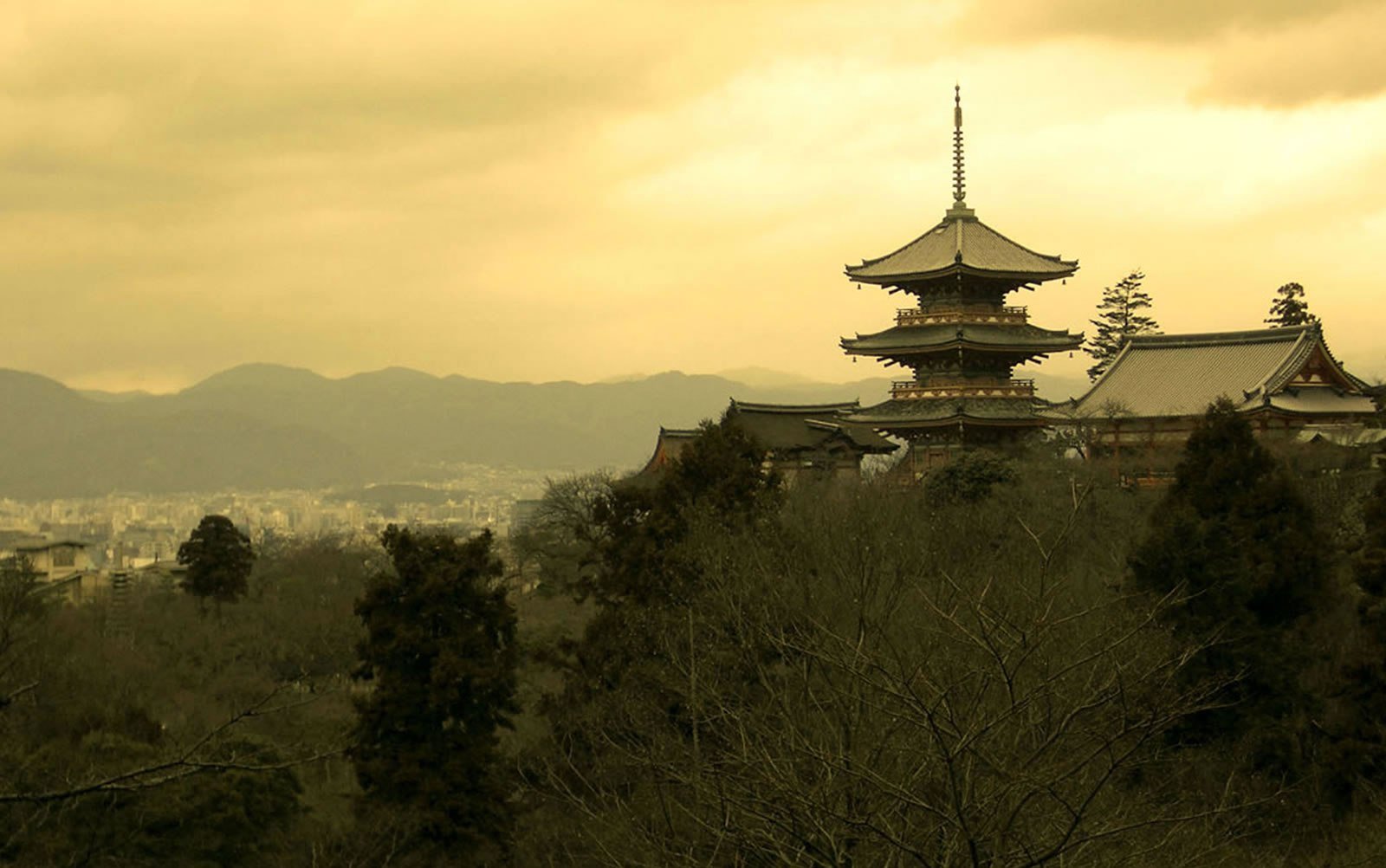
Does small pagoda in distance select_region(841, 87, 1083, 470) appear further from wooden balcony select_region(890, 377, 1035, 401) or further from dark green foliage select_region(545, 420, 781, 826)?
dark green foliage select_region(545, 420, 781, 826)

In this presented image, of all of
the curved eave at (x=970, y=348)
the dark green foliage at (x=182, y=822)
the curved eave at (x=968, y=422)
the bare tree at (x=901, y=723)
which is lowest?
the dark green foliage at (x=182, y=822)

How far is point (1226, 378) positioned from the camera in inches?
1476

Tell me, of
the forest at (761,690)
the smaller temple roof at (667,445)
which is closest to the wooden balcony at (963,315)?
the smaller temple roof at (667,445)

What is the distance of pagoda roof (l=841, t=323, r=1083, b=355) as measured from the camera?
41625 millimetres

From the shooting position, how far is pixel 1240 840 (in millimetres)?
17234

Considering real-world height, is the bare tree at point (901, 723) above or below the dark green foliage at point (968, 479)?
below

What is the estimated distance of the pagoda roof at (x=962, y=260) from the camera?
1665 inches

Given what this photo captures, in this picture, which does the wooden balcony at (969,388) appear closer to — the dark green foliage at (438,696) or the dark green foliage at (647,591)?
the dark green foliage at (647,591)

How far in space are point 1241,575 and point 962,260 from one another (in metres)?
22.4

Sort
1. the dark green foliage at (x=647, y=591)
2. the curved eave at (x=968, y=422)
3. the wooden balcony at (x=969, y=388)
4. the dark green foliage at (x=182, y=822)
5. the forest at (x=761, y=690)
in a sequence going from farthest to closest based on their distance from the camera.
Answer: the wooden balcony at (x=969, y=388) → the curved eave at (x=968, y=422) → the dark green foliage at (x=647, y=591) → the dark green foliage at (x=182, y=822) → the forest at (x=761, y=690)

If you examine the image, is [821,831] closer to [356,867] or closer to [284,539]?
[356,867]

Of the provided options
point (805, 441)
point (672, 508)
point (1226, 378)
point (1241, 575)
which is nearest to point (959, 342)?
point (805, 441)

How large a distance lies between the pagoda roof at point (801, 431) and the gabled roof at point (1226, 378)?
20.7 feet

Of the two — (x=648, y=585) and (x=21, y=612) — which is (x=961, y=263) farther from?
(x=21, y=612)
